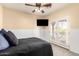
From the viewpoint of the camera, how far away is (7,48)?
4.70 feet

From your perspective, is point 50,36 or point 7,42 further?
point 50,36

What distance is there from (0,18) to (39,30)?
493 mm

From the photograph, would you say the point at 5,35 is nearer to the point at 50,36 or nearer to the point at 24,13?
the point at 24,13

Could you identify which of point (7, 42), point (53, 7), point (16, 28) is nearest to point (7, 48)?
point (7, 42)

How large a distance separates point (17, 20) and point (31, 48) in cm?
38

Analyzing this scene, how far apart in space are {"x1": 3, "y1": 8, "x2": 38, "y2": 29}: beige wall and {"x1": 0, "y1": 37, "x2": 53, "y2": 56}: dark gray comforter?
177 millimetres

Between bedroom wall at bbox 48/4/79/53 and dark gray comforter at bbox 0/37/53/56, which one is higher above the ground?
bedroom wall at bbox 48/4/79/53

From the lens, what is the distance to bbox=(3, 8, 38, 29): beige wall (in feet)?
4.88

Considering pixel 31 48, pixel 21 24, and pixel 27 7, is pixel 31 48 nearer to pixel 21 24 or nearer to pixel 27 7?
pixel 21 24

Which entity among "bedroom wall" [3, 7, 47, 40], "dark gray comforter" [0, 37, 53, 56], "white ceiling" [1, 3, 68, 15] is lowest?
"dark gray comforter" [0, 37, 53, 56]

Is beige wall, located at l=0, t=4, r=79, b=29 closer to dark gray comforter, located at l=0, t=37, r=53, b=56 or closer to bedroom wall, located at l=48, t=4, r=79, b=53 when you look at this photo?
bedroom wall, located at l=48, t=4, r=79, b=53

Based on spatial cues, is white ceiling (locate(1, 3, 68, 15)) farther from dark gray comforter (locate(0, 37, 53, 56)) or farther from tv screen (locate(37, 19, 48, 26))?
dark gray comforter (locate(0, 37, 53, 56))

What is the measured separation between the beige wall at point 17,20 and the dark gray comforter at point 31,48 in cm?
18

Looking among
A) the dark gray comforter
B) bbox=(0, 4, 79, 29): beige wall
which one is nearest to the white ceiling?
bbox=(0, 4, 79, 29): beige wall
